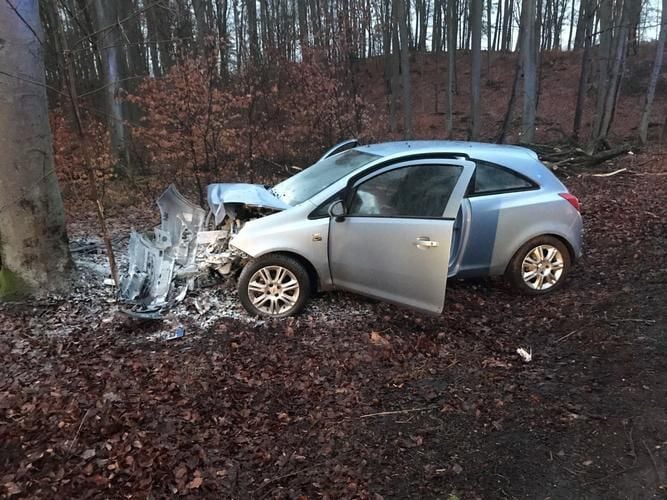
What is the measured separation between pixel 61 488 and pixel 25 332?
2370mm

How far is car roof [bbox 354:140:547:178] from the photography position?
573 centimetres

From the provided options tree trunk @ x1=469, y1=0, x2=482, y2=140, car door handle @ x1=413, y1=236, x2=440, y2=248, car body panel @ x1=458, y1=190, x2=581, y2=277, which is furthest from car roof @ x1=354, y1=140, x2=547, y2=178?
tree trunk @ x1=469, y1=0, x2=482, y2=140

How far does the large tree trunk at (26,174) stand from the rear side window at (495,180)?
4448 millimetres

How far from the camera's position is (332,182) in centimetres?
551

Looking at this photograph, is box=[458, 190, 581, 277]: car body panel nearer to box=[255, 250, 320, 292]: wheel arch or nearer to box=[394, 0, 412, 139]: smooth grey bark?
box=[255, 250, 320, 292]: wheel arch

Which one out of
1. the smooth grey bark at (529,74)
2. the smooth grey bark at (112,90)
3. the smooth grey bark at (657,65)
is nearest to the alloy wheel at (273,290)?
the smooth grey bark at (112,90)

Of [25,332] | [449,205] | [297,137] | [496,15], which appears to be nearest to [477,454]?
[449,205]

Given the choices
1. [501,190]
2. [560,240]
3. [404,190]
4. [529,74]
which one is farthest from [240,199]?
[529,74]

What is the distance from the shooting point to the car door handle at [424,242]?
16.1 ft

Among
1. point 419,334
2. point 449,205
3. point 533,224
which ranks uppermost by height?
point 449,205

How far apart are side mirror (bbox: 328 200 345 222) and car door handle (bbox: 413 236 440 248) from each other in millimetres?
753

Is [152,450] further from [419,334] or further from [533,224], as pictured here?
[533,224]

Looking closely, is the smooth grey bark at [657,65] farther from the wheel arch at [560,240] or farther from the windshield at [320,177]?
the windshield at [320,177]

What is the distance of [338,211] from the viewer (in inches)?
202
